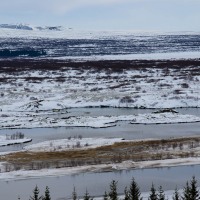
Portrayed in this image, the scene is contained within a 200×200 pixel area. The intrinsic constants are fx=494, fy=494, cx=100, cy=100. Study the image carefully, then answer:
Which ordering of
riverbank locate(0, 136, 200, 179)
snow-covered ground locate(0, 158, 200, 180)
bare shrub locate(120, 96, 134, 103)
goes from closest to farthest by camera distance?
1. snow-covered ground locate(0, 158, 200, 180)
2. riverbank locate(0, 136, 200, 179)
3. bare shrub locate(120, 96, 134, 103)

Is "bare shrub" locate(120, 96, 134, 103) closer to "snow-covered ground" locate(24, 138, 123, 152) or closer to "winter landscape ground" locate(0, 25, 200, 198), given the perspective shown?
"winter landscape ground" locate(0, 25, 200, 198)

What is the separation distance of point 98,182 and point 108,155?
3723 mm

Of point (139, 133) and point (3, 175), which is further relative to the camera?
point (139, 133)

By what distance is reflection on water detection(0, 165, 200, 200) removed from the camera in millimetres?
20350

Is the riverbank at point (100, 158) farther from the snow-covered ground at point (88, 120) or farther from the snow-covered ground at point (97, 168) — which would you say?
the snow-covered ground at point (88, 120)

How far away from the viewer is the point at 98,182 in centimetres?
2147

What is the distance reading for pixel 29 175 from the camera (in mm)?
22297

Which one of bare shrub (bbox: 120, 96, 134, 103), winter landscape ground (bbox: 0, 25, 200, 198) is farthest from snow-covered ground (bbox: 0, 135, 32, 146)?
bare shrub (bbox: 120, 96, 134, 103)

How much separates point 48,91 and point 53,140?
1948 cm

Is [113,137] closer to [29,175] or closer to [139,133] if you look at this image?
[139,133]

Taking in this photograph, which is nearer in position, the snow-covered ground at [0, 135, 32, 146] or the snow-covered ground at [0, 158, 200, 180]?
the snow-covered ground at [0, 158, 200, 180]

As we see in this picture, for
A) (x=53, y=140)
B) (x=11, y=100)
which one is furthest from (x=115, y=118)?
(x=11, y=100)

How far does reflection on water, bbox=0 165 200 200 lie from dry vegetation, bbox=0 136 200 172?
1546mm

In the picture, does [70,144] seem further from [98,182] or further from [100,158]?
[98,182]
